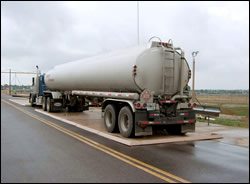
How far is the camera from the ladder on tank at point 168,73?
1324 centimetres

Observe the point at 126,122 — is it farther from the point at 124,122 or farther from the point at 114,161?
the point at 114,161

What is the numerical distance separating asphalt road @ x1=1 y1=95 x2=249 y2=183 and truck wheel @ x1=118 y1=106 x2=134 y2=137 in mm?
930

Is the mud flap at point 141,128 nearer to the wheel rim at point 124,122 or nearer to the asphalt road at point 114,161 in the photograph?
the wheel rim at point 124,122

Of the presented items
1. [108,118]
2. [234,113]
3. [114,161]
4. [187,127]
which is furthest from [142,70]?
[234,113]

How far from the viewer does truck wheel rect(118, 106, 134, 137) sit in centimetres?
1262

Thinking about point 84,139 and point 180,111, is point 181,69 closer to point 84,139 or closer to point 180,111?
point 180,111

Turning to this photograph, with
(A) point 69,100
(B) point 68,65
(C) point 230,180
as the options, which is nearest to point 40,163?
(C) point 230,180

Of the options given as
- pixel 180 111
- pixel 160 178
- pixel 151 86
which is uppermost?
pixel 151 86

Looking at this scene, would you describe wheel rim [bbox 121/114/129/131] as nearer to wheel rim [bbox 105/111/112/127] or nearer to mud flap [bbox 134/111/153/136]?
mud flap [bbox 134/111/153/136]

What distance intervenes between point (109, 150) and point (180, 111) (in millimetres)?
4056

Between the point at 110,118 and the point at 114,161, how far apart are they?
594 cm

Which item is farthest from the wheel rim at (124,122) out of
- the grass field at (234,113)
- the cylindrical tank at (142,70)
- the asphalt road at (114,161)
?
the grass field at (234,113)

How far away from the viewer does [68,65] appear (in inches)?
831

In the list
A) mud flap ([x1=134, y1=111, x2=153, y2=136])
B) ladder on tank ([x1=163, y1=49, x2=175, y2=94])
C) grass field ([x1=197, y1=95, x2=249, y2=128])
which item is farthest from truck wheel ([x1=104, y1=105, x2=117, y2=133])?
grass field ([x1=197, y1=95, x2=249, y2=128])
